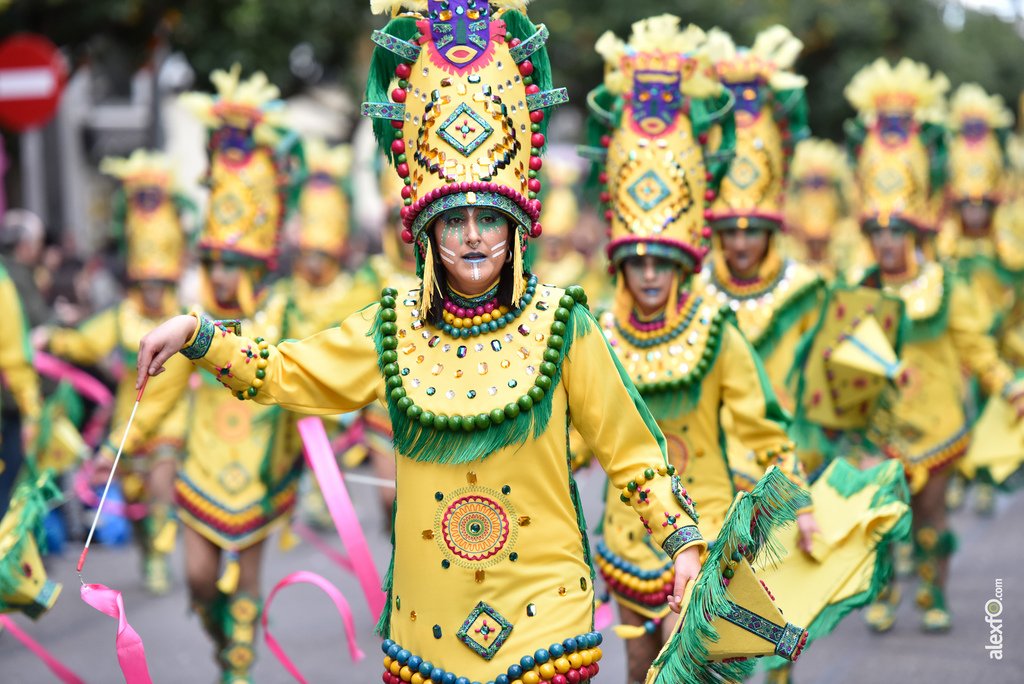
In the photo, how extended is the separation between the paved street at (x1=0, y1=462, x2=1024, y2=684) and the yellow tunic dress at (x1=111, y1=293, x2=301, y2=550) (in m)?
1.10

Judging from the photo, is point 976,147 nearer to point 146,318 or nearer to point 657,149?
point 657,149

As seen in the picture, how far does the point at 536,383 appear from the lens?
3.23 metres

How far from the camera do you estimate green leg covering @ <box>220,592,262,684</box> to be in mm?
5379

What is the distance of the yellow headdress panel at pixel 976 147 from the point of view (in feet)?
29.6

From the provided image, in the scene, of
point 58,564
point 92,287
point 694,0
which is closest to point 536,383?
point 58,564

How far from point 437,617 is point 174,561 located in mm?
6537

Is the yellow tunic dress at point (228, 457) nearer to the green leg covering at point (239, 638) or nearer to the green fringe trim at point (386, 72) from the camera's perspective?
the green leg covering at point (239, 638)

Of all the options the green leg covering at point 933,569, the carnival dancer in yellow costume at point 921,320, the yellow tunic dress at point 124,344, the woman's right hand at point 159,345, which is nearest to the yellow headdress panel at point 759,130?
the carnival dancer in yellow costume at point 921,320

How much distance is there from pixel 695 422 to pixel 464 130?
173 centimetres

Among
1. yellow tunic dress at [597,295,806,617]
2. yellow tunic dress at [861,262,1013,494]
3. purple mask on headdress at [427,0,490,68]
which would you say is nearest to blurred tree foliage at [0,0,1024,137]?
yellow tunic dress at [861,262,1013,494]

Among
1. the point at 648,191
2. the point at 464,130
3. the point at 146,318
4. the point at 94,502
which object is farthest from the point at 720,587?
the point at 94,502

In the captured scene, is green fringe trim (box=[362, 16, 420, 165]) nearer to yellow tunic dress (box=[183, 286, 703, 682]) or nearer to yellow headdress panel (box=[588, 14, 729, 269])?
yellow tunic dress (box=[183, 286, 703, 682])

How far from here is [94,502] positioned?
8625 millimetres

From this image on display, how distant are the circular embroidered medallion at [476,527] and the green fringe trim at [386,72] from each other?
102 cm
